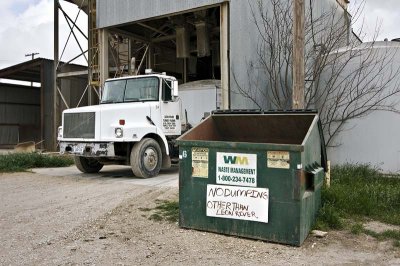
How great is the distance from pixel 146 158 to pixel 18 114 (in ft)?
81.9

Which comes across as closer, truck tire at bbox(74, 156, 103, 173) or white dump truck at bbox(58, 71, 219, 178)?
white dump truck at bbox(58, 71, 219, 178)

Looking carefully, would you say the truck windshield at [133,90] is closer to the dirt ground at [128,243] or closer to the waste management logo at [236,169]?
the dirt ground at [128,243]

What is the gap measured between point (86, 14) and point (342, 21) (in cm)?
1250

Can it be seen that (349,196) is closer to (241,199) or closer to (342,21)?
(241,199)

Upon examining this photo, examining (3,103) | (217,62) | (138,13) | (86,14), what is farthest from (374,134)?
(3,103)

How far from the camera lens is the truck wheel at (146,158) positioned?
419 inches

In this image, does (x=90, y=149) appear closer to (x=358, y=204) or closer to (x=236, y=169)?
(x=236, y=169)

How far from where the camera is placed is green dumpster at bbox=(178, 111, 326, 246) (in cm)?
517

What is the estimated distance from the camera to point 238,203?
5.49 meters

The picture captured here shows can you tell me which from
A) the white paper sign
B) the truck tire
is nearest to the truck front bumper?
the truck tire

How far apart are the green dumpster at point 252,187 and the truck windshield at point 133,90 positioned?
17.4 feet

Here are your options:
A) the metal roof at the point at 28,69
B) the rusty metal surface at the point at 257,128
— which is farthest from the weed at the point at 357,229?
the metal roof at the point at 28,69

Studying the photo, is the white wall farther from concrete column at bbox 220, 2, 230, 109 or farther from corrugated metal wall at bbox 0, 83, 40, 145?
corrugated metal wall at bbox 0, 83, 40, 145

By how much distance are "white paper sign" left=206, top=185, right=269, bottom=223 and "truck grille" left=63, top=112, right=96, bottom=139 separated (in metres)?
5.57
